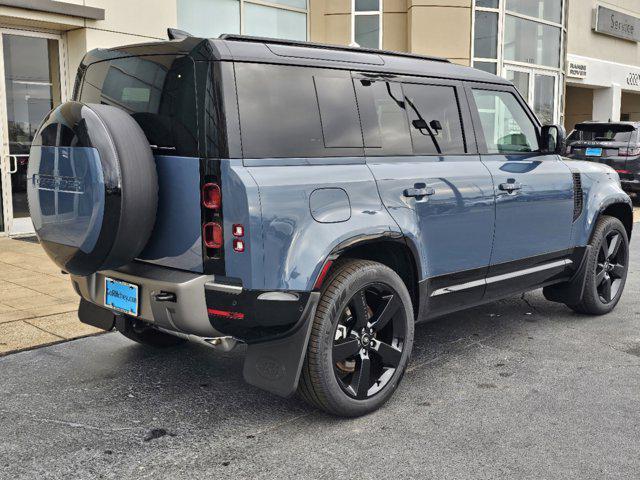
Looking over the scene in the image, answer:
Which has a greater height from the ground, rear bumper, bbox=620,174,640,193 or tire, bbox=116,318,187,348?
rear bumper, bbox=620,174,640,193

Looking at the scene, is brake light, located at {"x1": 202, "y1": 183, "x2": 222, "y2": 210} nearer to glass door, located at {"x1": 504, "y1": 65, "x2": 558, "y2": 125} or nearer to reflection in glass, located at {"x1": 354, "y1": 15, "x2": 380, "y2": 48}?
reflection in glass, located at {"x1": 354, "y1": 15, "x2": 380, "y2": 48}

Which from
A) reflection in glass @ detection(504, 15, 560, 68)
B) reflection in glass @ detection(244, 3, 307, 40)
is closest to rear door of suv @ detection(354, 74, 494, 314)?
reflection in glass @ detection(244, 3, 307, 40)

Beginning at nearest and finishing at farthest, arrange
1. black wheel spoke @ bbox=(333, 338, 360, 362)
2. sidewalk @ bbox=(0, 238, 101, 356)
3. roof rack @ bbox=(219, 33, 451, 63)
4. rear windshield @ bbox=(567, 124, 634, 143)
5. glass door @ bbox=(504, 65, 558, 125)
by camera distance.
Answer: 1. roof rack @ bbox=(219, 33, 451, 63)
2. black wheel spoke @ bbox=(333, 338, 360, 362)
3. sidewalk @ bbox=(0, 238, 101, 356)
4. rear windshield @ bbox=(567, 124, 634, 143)
5. glass door @ bbox=(504, 65, 558, 125)

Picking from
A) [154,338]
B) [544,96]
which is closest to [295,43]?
[154,338]

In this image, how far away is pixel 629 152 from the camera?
13.7m

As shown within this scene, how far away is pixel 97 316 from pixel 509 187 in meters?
2.72

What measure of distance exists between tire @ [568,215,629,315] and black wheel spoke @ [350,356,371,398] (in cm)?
256

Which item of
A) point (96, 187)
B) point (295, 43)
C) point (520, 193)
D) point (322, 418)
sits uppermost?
point (295, 43)

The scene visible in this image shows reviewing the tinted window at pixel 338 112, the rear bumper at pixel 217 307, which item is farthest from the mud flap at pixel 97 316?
the tinted window at pixel 338 112

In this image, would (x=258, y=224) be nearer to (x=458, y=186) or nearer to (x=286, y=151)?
(x=286, y=151)

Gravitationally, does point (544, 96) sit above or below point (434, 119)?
above

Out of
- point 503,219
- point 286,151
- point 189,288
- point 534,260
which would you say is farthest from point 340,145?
point 534,260

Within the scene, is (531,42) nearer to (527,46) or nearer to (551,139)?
(527,46)

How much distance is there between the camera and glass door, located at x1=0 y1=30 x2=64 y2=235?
30.6ft
